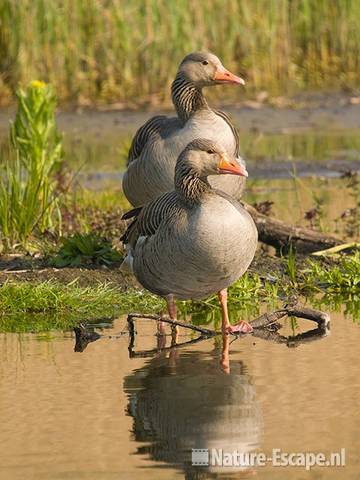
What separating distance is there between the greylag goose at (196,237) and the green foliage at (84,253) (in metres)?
→ 1.87

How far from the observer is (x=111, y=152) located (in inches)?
721

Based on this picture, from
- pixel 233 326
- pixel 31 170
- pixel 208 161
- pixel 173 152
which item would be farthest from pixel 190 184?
pixel 31 170

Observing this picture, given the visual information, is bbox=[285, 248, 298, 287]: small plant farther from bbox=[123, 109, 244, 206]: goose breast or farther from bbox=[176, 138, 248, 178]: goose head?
bbox=[176, 138, 248, 178]: goose head

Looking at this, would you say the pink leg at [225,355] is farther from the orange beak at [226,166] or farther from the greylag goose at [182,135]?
the greylag goose at [182,135]

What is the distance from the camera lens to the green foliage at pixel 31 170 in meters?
11.3

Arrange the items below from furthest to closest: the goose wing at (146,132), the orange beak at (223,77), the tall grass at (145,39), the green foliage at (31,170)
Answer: the tall grass at (145,39), the green foliage at (31,170), the orange beak at (223,77), the goose wing at (146,132)

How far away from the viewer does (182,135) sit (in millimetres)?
10133

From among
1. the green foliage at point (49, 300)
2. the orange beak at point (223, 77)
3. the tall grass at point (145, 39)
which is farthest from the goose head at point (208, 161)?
the tall grass at point (145, 39)

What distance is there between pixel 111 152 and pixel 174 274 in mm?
10216

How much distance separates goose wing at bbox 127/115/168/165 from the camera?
10.4 meters

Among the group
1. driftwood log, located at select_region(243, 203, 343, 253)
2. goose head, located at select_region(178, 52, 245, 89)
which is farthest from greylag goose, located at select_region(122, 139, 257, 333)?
driftwood log, located at select_region(243, 203, 343, 253)

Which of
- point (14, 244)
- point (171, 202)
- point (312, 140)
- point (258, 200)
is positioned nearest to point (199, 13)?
point (312, 140)

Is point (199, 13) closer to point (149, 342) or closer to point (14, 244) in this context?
point (14, 244)

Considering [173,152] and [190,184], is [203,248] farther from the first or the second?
[173,152]
